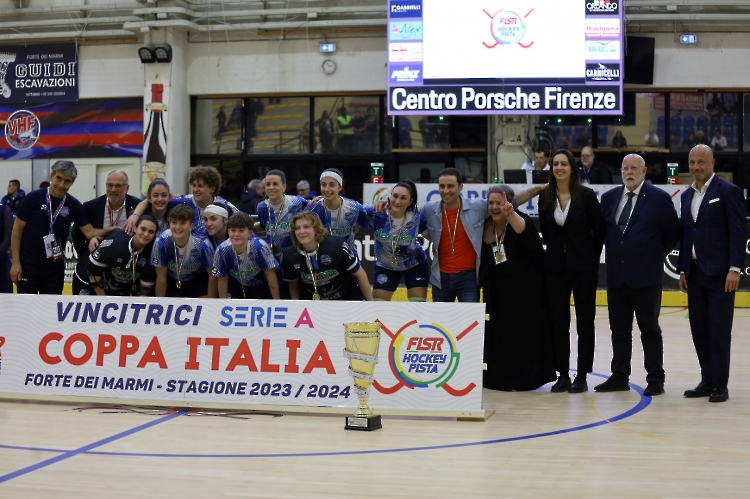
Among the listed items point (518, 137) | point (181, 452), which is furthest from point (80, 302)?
→ point (518, 137)

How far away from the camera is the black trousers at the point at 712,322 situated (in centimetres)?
736

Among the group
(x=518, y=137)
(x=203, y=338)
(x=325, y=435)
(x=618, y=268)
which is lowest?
(x=325, y=435)

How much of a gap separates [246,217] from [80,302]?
1485 mm

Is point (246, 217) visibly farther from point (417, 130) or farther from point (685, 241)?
point (417, 130)

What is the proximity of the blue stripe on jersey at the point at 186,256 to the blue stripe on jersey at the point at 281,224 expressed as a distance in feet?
2.20

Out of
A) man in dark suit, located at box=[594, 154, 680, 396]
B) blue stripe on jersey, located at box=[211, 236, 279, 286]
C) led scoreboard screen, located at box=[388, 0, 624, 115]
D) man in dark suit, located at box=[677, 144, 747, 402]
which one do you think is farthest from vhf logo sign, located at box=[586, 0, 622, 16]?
blue stripe on jersey, located at box=[211, 236, 279, 286]

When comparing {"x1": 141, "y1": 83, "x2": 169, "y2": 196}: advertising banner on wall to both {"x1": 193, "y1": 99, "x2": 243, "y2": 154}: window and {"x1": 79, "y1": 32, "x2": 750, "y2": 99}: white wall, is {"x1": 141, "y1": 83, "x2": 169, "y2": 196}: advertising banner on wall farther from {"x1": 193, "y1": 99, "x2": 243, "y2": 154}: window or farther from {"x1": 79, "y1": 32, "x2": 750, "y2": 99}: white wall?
{"x1": 193, "y1": 99, "x2": 243, "y2": 154}: window

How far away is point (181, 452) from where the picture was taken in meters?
5.52

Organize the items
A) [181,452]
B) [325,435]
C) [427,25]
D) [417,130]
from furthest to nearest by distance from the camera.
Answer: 1. [417,130]
2. [427,25]
3. [325,435]
4. [181,452]

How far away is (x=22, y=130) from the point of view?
21891mm

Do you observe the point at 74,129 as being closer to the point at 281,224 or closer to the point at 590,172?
the point at 590,172

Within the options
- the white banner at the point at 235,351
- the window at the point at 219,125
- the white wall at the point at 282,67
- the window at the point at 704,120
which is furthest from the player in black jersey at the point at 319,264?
the window at the point at 704,120

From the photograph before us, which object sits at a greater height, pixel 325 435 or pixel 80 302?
pixel 80 302

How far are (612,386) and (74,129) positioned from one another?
671 inches
